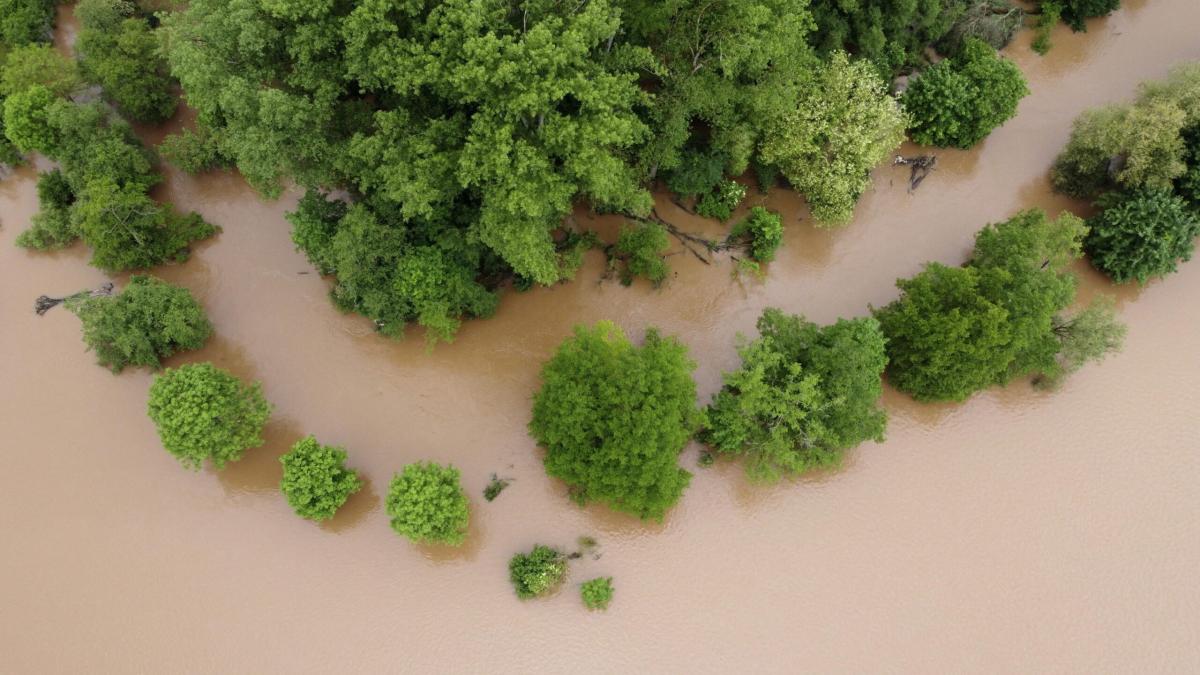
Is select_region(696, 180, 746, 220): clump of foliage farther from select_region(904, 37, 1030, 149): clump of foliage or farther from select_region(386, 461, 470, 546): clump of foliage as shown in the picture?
select_region(386, 461, 470, 546): clump of foliage

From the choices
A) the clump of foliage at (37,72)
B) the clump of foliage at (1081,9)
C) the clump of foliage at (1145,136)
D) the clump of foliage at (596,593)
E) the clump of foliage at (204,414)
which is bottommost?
the clump of foliage at (204,414)

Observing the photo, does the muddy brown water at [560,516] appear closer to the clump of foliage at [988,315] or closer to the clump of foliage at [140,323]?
the clump of foliage at [140,323]

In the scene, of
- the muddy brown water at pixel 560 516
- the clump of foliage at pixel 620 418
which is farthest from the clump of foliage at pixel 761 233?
the clump of foliage at pixel 620 418

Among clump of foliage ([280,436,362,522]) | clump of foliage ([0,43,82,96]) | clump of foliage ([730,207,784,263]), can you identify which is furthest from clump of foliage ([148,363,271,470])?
clump of foliage ([730,207,784,263])

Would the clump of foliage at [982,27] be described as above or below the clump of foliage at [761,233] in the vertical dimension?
above

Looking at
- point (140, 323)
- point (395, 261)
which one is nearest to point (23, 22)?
point (140, 323)

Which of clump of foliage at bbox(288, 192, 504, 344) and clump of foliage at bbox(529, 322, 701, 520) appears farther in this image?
clump of foliage at bbox(288, 192, 504, 344)
